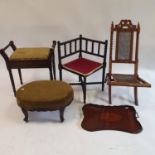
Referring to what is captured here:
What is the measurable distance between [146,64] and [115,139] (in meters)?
1.60

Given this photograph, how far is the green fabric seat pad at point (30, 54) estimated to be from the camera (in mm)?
2650

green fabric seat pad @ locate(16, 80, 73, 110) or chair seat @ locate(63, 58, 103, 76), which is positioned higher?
chair seat @ locate(63, 58, 103, 76)

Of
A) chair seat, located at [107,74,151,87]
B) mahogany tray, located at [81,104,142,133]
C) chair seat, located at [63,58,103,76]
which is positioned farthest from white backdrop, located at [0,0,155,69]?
mahogany tray, located at [81,104,142,133]

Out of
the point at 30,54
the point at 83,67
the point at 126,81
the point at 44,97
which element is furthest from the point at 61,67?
the point at 126,81

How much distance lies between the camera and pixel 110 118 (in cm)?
240

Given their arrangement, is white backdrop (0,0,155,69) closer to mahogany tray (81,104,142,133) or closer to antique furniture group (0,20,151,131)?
antique furniture group (0,20,151,131)

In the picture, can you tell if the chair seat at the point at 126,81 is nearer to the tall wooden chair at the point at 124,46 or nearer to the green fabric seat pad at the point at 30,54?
the tall wooden chair at the point at 124,46

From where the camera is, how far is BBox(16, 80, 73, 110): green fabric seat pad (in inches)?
87.3

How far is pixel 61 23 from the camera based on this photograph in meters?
3.24

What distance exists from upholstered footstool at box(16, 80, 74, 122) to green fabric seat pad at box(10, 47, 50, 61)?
415 millimetres

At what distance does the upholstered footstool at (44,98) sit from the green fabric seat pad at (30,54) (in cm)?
42
